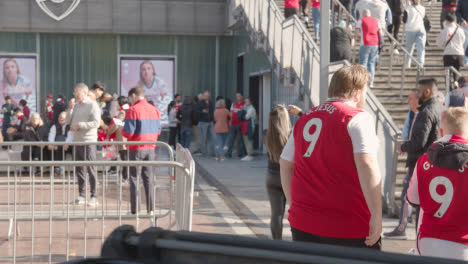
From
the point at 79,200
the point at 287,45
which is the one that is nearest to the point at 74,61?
the point at 287,45

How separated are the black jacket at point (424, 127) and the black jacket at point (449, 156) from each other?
3194 millimetres

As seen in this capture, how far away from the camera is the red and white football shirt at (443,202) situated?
12.4 feet

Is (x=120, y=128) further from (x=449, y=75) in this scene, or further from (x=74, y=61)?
(x=74, y=61)

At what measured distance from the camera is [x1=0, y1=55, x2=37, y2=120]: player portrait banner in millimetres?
23281

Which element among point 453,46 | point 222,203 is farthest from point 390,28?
point 222,203

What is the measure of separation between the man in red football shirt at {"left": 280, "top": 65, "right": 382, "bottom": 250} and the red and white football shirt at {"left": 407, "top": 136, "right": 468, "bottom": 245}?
444 millimetres

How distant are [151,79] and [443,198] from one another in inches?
817

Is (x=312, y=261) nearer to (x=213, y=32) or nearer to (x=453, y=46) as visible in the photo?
(x=453, y=46)

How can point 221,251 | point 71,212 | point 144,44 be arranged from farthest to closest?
point 144,44 < point 71,212 < point 221,251

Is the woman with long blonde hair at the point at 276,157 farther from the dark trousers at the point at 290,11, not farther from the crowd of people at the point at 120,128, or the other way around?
the dark trousers at the point at 290,11

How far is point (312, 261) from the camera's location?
4.57 ft

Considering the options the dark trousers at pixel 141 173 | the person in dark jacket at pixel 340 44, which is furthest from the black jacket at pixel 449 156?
the person in dark jacket at pixel 340 44

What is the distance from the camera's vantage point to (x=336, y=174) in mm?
3545

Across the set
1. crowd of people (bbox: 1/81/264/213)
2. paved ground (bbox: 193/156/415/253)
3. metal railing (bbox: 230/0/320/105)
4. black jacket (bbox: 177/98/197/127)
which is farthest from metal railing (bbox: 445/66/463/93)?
black jacket (bbox: 177/98/197/127)
